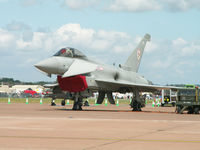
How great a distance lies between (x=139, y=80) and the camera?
32.2m

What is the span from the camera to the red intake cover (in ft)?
87.8

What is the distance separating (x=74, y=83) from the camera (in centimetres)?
2688

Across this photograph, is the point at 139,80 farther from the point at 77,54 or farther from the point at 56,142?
the point at 56,142

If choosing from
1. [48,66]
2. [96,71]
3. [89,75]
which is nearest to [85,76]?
[89,75]

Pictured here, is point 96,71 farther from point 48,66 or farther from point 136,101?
point 48,66

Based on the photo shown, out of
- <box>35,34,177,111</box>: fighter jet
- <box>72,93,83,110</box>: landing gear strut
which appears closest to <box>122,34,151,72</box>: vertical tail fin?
<box>35,34,177,111</box>: fighter jet

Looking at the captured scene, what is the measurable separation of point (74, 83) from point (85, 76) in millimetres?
860

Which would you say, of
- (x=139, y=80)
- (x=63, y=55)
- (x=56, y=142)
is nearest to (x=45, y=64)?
(x=63, y=55)

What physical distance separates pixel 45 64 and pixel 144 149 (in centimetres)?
1710

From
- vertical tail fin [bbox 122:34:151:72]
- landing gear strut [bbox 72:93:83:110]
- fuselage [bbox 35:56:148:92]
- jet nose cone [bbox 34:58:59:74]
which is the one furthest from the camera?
vertical tail fin [bbox 122:34:151:72]

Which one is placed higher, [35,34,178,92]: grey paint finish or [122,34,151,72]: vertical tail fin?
[122,34,151,72]: vertical tail fin

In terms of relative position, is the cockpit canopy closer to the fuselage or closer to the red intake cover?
the fuselage

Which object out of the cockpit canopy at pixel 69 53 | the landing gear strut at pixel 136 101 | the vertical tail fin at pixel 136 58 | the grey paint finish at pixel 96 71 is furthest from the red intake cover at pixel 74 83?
the vertical tail fin at pixel 136 58

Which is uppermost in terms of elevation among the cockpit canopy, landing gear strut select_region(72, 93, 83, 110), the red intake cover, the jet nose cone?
the cockpit canopy
